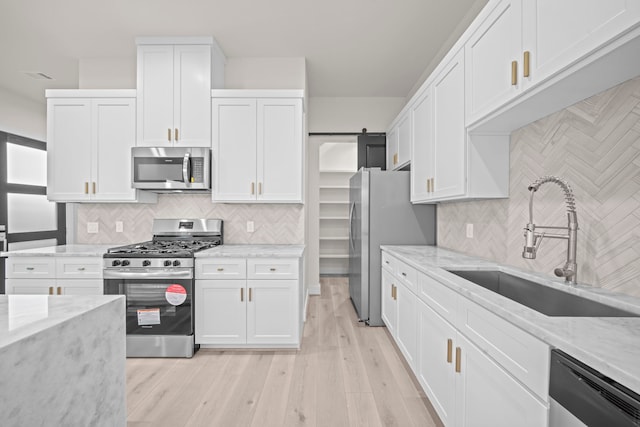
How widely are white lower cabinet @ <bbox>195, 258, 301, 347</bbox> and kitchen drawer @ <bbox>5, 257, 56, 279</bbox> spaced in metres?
1.32

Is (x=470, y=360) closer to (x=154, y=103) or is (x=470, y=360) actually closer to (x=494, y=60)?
(x=494, y=60)

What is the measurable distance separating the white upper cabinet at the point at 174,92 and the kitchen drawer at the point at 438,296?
92.8 inches

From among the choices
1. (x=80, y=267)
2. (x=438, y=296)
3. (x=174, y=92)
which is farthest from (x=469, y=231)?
(x=80, y=267)

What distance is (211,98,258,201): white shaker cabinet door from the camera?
10.6 ft

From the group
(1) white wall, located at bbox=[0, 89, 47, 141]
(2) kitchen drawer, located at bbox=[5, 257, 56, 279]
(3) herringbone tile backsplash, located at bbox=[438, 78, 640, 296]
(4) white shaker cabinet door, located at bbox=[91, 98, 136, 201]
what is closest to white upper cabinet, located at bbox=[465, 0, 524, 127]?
(3) herringbone tile backsplash, located at bbox=[438, 78, 640, 296]

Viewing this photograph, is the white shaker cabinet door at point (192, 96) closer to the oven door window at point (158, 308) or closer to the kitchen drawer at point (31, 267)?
the oven door window at point (158, 308)

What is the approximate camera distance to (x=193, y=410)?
2072 mm

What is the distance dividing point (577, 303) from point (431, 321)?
2.42ft

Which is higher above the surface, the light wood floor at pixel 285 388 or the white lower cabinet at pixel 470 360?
the white lower cabinet at pixel 470 360

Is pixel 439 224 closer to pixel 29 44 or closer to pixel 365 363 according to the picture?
pixel 365 363

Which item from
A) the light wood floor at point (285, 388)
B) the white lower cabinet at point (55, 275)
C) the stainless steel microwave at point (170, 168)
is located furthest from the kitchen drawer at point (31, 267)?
the light wood floor at point (285, 388)

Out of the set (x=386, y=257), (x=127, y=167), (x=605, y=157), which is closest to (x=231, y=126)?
(x=127, y=167)

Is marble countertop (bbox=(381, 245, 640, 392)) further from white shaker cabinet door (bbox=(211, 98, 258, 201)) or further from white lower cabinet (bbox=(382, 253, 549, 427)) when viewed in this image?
white shaker cabinet door (bbox=(211, 98, 258, 201))

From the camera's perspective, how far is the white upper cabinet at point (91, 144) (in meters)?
3.23
